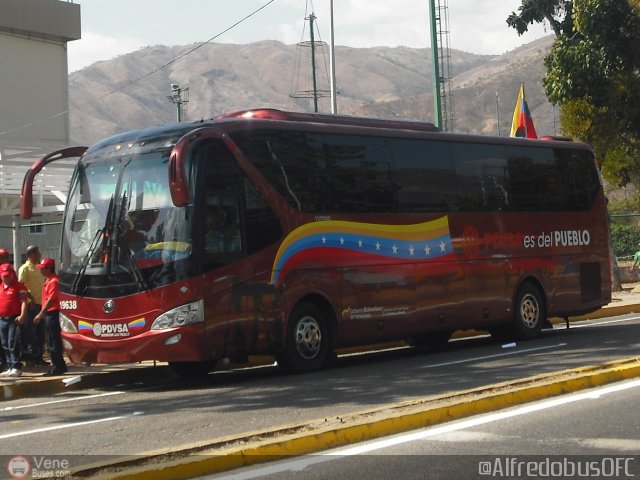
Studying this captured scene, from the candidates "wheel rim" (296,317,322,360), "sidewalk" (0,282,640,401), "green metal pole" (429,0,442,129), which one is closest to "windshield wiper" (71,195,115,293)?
"sidewalk" (0,282,640,401)

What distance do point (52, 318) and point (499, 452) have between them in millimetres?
8847

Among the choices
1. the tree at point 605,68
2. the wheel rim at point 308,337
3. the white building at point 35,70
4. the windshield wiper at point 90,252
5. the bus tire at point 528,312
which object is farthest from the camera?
the white building at point 35,70

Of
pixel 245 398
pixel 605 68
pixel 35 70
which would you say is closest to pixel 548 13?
pixel 605 68

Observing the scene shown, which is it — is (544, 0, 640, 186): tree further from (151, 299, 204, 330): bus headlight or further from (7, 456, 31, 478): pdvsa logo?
(7, 456, 31, 478): pdvsa logo

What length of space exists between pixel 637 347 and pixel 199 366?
625cm

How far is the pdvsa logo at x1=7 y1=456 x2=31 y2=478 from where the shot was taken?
775cm

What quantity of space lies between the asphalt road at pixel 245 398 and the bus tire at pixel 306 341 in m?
0.24

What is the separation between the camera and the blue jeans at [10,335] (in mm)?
15336

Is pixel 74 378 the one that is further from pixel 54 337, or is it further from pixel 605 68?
pixel 605 68

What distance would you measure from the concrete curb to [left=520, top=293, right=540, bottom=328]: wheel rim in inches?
313

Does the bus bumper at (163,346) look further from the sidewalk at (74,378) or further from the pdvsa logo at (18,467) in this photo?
the pdvsa logo at (18,467)

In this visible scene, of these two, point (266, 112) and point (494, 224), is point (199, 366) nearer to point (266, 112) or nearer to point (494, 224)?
point (266, 112)

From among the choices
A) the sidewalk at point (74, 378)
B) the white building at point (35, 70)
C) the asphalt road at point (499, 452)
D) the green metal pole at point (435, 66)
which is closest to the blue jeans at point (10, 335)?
the sidewalk at point (74, 378)

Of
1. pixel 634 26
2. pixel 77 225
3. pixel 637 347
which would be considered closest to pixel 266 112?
pixel 77 225
